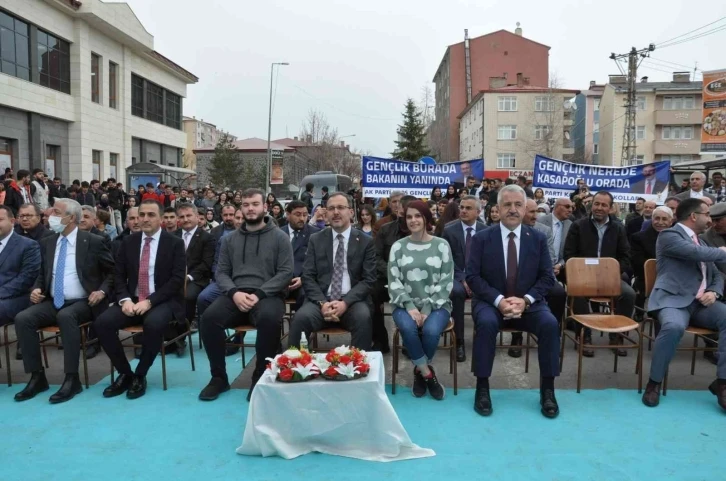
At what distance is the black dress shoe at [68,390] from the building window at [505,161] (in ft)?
155

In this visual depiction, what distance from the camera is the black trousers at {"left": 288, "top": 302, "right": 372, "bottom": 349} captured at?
14.4ft

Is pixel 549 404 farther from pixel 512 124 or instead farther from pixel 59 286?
pixel 512 124

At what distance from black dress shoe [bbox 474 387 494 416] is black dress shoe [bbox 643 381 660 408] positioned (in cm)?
125

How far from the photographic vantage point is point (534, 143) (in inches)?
1778

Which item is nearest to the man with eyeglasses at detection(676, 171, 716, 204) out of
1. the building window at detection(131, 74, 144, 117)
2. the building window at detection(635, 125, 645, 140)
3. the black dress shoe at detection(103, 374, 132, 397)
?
the black dress shoe at detection(103, 374, 132, 397)

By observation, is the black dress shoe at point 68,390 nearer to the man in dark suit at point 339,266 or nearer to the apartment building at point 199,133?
the man in dark suit at point 339,266

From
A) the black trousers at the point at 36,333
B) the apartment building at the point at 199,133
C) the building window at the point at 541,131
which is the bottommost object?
the black trousers at the point at 36,333

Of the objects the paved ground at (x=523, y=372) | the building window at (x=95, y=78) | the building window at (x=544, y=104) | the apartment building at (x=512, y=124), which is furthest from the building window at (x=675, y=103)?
the paved ground at (x=523, y=372)

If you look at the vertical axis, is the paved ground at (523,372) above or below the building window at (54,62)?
below

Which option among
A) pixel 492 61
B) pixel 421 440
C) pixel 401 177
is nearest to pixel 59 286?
pixel 421 440

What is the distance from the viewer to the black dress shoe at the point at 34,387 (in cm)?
437

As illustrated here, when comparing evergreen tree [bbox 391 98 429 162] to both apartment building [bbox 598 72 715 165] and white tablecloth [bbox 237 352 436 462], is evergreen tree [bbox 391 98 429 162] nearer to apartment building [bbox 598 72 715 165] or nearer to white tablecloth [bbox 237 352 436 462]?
apartment building [bbox 598 72 715 165]

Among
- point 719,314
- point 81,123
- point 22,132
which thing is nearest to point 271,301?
point 719,314

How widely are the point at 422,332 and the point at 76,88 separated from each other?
22.7 m
